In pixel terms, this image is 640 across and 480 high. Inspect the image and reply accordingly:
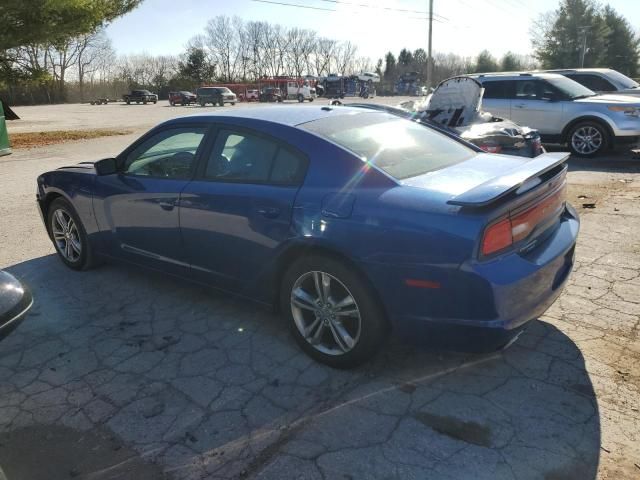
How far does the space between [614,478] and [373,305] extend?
51.7 inches

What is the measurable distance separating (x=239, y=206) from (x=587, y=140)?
943 cm

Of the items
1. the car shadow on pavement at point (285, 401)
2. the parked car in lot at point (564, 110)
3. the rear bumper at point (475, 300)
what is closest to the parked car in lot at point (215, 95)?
the parked car in lot at point (564, 110)

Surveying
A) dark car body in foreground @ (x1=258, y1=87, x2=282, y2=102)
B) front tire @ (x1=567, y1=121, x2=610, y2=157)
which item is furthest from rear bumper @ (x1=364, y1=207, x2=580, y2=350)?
dark car body in foreground @ (x1=258, y1=87, x2=282, y2=102)

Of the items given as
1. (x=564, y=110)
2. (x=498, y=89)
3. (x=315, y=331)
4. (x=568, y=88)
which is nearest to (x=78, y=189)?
(x=315, y=331)

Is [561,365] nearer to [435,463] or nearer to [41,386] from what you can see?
[435,463]

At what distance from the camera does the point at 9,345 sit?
137 inches

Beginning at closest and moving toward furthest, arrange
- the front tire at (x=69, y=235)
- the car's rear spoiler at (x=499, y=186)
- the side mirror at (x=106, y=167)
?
the car's rear spoiler at (x=499, y=186) → the side mirror at (x=106, y=167) → the front tire at (x=69, y=235)

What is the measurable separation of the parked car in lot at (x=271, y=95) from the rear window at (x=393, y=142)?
173 feet

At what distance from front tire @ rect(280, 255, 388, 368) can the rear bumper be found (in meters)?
0.13

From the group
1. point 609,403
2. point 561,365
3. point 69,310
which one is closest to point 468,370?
point 561,365

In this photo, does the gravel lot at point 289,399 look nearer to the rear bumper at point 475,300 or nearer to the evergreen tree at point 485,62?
the rear bumper at point 475,300

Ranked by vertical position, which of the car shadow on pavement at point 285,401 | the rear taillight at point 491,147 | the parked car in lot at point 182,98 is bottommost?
the car shadow on pavement at point 285,401

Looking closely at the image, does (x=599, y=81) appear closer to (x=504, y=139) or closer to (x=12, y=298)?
(x=504, y=139)

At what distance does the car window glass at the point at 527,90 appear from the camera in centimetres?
1078
